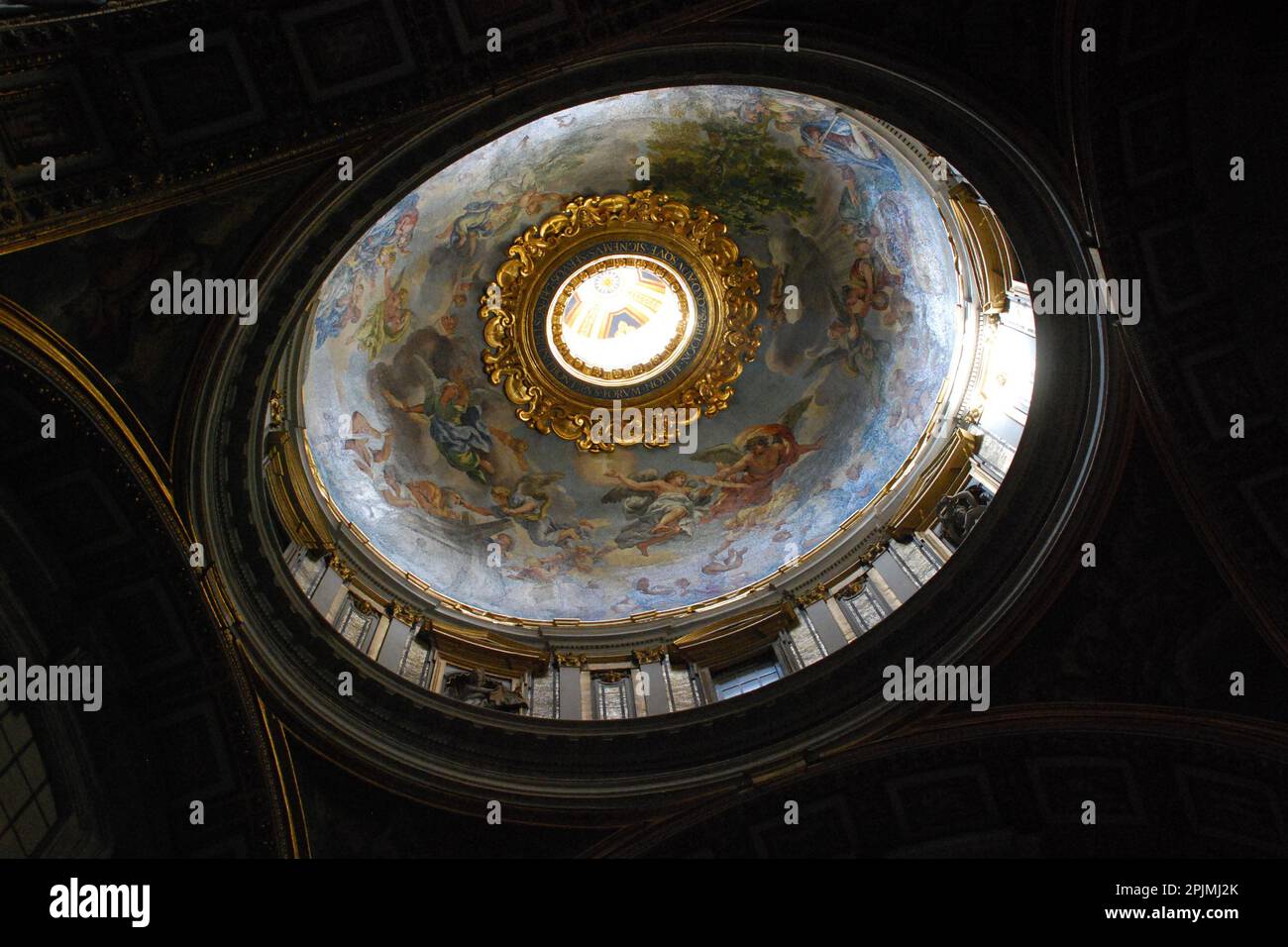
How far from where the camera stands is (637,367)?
24.6 m

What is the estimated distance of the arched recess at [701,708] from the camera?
13125 millimetres

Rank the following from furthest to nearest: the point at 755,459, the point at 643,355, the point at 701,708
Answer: the point at 643,355 < the point at 755,459 < the point at 701,708

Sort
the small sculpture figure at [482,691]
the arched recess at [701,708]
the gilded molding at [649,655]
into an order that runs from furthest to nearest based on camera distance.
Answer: the gilded molding at [649,655] → the small sculpture figure at [482,691] → the arched recess at [701,708]

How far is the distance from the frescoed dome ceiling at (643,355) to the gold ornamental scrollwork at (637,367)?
265 millimetres

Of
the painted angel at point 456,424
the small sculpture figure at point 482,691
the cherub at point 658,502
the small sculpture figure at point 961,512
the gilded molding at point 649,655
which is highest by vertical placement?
the painted angel at point 456,424

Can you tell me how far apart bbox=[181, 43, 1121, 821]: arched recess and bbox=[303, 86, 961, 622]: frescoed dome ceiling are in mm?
4884

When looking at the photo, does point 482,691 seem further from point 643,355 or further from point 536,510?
point 643,355

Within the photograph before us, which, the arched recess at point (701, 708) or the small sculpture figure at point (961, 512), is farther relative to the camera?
the small sculpture figure at point (961, 512)

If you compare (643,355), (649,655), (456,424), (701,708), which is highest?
(643,355)

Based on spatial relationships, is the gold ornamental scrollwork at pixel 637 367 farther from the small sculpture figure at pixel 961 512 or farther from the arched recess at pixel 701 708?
the arched recess at pixel 701 708

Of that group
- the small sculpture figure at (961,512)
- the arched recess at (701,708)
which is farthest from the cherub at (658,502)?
the arched recess at (701,708)

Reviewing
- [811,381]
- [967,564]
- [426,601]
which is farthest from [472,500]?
[967,564]

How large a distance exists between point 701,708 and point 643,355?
10.3m

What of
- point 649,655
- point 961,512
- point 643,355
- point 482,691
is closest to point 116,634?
point 482,691
